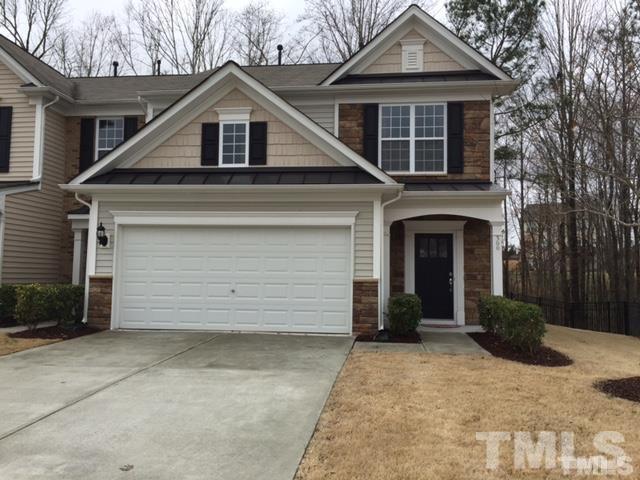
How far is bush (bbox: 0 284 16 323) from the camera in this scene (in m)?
11.6

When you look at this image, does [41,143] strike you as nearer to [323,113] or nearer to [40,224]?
[40,224]

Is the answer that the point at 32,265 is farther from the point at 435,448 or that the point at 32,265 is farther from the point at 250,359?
the point at 435,448

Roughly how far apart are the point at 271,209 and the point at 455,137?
5149mm

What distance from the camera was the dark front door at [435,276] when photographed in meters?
12.7

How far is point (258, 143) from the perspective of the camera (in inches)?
454

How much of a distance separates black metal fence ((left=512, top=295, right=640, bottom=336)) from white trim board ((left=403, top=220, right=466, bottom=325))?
230 inches

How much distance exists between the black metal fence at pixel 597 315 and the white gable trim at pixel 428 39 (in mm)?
8149

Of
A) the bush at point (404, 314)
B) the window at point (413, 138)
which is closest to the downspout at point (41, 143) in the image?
the window at point (413, 138)

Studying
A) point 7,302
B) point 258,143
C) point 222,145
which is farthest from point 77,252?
point 258,143

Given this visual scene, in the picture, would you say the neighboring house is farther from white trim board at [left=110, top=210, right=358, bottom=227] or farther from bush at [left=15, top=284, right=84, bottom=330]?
bush at [left=15, top=284, right=84, bottom=330]

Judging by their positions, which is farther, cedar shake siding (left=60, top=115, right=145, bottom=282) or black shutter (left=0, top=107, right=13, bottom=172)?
cedar shake siding (left=60, top=115, right=145, bottom=282)

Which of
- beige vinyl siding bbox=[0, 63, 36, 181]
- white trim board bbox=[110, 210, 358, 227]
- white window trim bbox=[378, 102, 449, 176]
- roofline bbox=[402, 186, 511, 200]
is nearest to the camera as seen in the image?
white trim board bbox=[110, 210, 358, 227]

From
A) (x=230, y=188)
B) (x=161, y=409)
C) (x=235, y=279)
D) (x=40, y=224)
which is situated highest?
(x=230, y=188)

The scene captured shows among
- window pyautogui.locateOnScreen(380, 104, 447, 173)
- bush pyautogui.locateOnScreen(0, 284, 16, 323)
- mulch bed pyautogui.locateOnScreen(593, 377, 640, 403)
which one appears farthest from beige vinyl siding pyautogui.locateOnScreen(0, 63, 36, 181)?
mulch bed pyautogui.locateOnScreen(593, 377, 640, 403)
